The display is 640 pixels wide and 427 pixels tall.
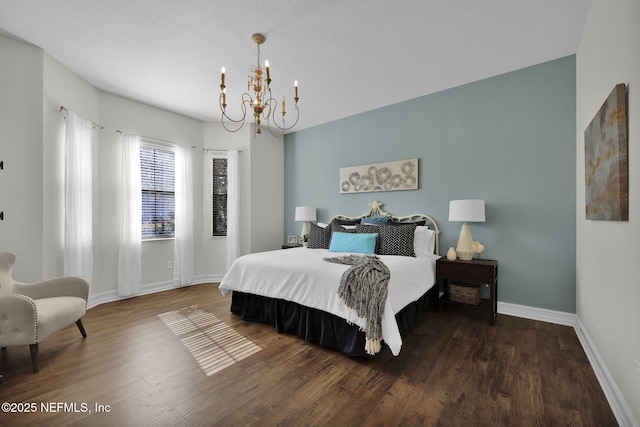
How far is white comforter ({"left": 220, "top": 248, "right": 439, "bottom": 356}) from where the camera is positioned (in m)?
2.21

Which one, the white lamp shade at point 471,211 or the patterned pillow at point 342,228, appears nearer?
the white lamp shade at point 471,211

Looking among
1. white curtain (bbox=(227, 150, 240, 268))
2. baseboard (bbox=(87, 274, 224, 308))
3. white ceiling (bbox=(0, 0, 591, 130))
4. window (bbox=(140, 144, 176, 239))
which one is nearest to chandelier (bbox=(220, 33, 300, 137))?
white ceiling (bbox=(0, 0, 591, 130))

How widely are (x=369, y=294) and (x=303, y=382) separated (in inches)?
30.5

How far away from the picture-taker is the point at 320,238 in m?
3.99

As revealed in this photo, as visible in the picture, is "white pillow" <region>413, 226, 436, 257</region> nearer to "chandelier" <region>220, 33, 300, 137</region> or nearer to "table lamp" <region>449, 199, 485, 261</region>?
"table lamp" <region>449, 199, 485, 261</region>

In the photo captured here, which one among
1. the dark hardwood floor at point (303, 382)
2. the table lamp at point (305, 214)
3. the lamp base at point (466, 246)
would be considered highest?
the table lamp at point (305, 214)

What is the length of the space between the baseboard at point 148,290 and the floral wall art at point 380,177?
2.78 meters

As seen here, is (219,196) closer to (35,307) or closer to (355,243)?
(355,243)

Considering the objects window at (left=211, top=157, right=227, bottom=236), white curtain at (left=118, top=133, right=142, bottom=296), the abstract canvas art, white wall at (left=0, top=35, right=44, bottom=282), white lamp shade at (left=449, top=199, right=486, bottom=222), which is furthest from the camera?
window at (left=211, top=157, right=227, bottom=236)

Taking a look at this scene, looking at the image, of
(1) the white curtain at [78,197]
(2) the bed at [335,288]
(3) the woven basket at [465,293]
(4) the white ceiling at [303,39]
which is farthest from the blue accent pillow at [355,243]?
(1) the white curtain at [78,197]

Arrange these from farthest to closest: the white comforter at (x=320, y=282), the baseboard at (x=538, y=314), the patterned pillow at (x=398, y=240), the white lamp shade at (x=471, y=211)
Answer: the patterned pillow at (x=398, y=240) < the white lamp shade at (x=471, y=211) < the baseboard at (x=538, y=314) < the white comforter at (x=320, y=282)

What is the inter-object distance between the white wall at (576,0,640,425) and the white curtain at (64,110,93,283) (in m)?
4.76

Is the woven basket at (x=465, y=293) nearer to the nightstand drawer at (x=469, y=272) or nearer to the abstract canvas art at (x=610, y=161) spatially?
the nightstand drawer at (x=469, y=272)

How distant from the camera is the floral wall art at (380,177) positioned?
3926 millimetres
